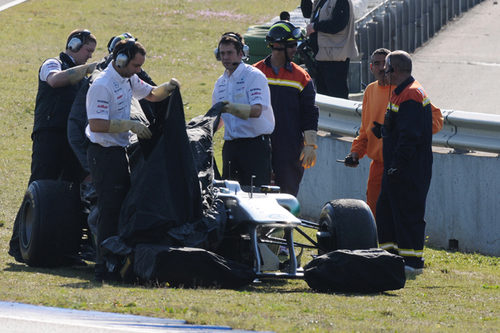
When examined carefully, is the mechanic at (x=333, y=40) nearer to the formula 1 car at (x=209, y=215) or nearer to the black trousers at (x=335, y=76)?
the black trousers at (x=335, y=76)

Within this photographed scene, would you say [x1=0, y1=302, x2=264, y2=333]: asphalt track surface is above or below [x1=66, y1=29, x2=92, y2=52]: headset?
below

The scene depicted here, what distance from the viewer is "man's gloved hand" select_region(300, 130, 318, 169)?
10414 mm

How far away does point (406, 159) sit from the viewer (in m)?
9.79

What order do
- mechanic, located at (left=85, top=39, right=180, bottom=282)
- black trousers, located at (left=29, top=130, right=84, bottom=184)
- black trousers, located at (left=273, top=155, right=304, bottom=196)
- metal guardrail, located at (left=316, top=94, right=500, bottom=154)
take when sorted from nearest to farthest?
mechanic, located at (left=85, top=39, right=180, bottom=282) → black trousers, located at (left=29, top=130, right=84, bottom=184) → black trousers, located at (left=273, top=155, right=304, bottom=196) → metal guardrail, located at (left=316, top=94, right=500, bottom=154)

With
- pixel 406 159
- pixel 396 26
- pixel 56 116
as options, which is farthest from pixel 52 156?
pixel 396 26

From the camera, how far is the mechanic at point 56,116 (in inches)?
404

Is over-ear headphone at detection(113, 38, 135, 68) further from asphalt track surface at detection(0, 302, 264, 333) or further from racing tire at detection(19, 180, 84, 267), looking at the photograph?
asphalt track surface at detection(0, 302, 264, 333)

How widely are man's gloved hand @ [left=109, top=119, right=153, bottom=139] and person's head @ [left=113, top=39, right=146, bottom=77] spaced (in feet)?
1.34

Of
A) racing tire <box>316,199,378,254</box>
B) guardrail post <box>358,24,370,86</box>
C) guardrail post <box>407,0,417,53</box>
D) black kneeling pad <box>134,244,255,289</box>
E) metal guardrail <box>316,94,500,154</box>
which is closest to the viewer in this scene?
black kneeling pad <box>134,244,255,289</box>


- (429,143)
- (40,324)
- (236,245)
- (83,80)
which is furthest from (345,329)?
(83,80)

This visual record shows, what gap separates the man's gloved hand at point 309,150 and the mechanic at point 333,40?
3.58 meters

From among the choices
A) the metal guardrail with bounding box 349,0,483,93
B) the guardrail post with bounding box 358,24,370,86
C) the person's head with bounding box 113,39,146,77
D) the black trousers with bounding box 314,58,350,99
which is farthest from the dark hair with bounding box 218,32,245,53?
the guardrail post with bounding box 358,24,370,86

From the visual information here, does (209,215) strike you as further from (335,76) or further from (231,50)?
(335,76)

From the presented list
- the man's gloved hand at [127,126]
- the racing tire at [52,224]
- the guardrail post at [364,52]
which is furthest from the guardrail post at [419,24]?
the man's gloved hand at [127,126]
